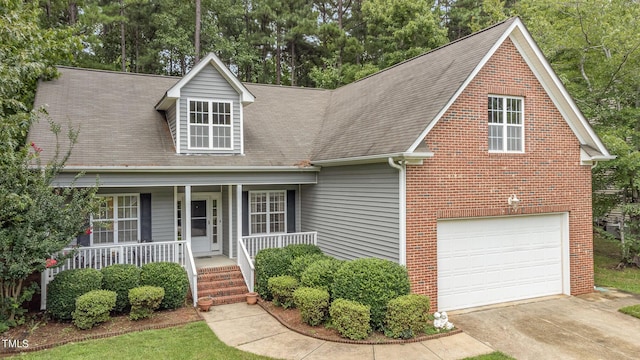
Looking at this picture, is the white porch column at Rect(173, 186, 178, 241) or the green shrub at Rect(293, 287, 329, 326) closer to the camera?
the green shrub at Rect(293, 287, 329, 326)

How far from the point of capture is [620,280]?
12.7 metres

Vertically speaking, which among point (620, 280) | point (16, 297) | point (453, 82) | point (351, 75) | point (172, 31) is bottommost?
point (620, 280)

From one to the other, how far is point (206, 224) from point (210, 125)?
3.39 metres

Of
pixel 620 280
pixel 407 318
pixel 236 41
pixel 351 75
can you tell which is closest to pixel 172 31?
pixel 236 41

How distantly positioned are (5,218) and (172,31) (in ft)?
70.7

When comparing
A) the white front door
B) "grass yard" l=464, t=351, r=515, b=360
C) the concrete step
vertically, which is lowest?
"grass yard" l=464, t=351, r=515, b=360

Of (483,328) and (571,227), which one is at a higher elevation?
(571,227)

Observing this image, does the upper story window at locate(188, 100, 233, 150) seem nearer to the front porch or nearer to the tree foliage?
the front porch

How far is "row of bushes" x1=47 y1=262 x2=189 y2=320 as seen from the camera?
887 cm

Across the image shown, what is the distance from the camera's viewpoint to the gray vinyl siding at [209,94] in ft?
39.3

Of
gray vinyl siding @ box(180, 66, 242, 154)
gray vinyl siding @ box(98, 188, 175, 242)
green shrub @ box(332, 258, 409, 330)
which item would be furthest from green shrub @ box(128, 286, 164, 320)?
gray vinyl siding @ box(180, 66, 242, 154)

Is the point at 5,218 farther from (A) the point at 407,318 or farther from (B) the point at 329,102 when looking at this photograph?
(B) the point at 329,102

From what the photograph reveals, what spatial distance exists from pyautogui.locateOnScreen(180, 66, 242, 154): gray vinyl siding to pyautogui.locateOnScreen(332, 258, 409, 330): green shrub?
5764 mm

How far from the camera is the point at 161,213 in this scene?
12266 mm
